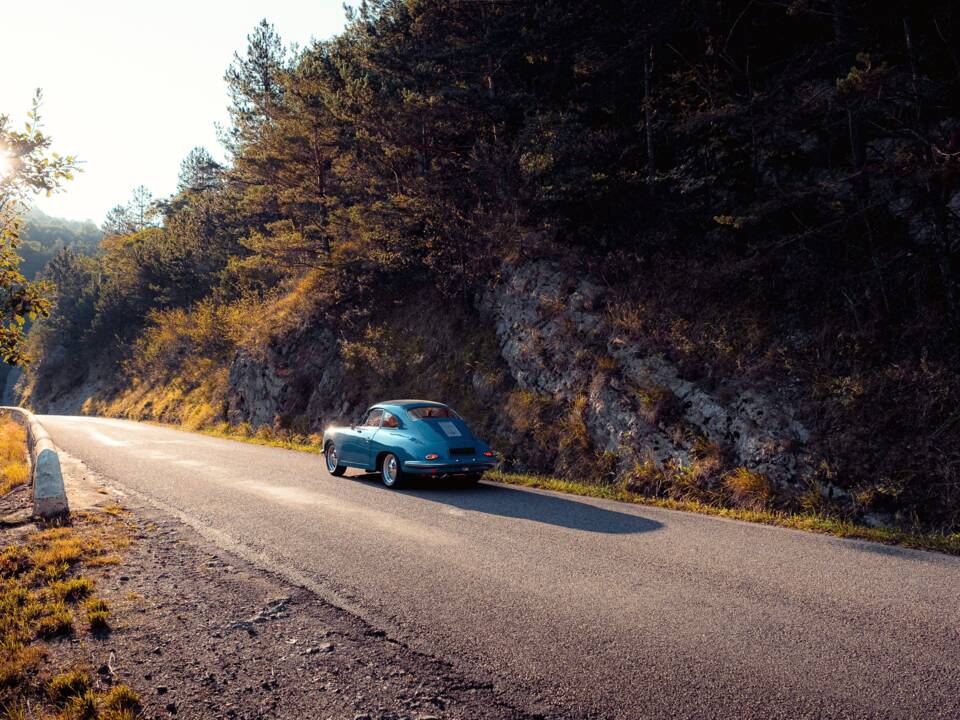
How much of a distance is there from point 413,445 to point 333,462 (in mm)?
2831

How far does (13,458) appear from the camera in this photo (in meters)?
15.6

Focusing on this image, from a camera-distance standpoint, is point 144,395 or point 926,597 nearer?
point 926,597

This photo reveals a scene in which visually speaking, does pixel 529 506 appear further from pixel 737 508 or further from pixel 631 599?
pixel 631 599

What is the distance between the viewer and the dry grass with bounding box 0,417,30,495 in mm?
12098

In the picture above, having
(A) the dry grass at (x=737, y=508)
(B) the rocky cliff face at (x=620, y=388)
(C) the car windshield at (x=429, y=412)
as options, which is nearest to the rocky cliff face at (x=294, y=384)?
(B) the rocky cliff face at (x=620, y=388)

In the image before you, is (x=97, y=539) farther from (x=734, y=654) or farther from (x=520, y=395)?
(x=520, y=395)

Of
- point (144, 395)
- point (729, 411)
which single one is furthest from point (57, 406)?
point (729, 411)

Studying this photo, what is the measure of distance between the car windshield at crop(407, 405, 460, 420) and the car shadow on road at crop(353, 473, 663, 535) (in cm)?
121

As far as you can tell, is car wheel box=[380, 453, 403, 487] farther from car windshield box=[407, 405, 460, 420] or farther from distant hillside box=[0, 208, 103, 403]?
distant hillside box=[0, 208, 103, 403]

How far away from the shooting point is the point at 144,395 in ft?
143

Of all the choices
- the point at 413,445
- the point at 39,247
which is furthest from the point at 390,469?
the point at 39,247

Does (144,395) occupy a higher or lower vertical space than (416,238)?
lower

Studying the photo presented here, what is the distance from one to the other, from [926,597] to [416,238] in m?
16.4

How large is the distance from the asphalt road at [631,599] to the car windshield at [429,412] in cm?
230
